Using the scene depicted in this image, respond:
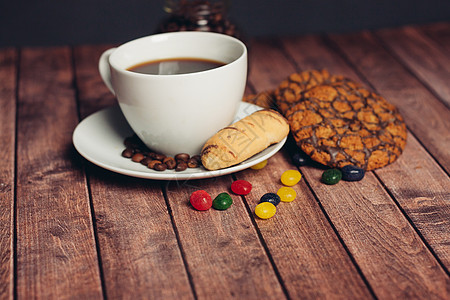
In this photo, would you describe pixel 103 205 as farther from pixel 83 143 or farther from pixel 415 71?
pixel 415 71

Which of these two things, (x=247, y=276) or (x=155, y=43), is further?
(x=155, y=43)

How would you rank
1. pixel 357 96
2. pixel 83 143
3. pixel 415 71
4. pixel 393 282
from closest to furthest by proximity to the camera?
pixel 393 282, pixel 83 143, pixel 357 96, pixel 415 71

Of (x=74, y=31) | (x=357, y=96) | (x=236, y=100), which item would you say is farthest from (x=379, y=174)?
(x=74, y=31)

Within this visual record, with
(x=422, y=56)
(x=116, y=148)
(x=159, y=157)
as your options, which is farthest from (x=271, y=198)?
(x=422, y=56)

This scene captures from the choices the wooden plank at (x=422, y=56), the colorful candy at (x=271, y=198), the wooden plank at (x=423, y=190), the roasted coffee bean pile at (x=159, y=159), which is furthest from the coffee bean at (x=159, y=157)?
the wooden plank at (x=422, y=56)

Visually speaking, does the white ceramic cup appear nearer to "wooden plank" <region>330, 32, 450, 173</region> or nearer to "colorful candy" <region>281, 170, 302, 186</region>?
"colorful candy" <region>281, 170, 302, 186</region>

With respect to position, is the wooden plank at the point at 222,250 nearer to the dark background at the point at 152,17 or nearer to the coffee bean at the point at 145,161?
the coffee bean at the point at 145,161

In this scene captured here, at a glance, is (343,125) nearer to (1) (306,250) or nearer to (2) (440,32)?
(1) (306,250)
